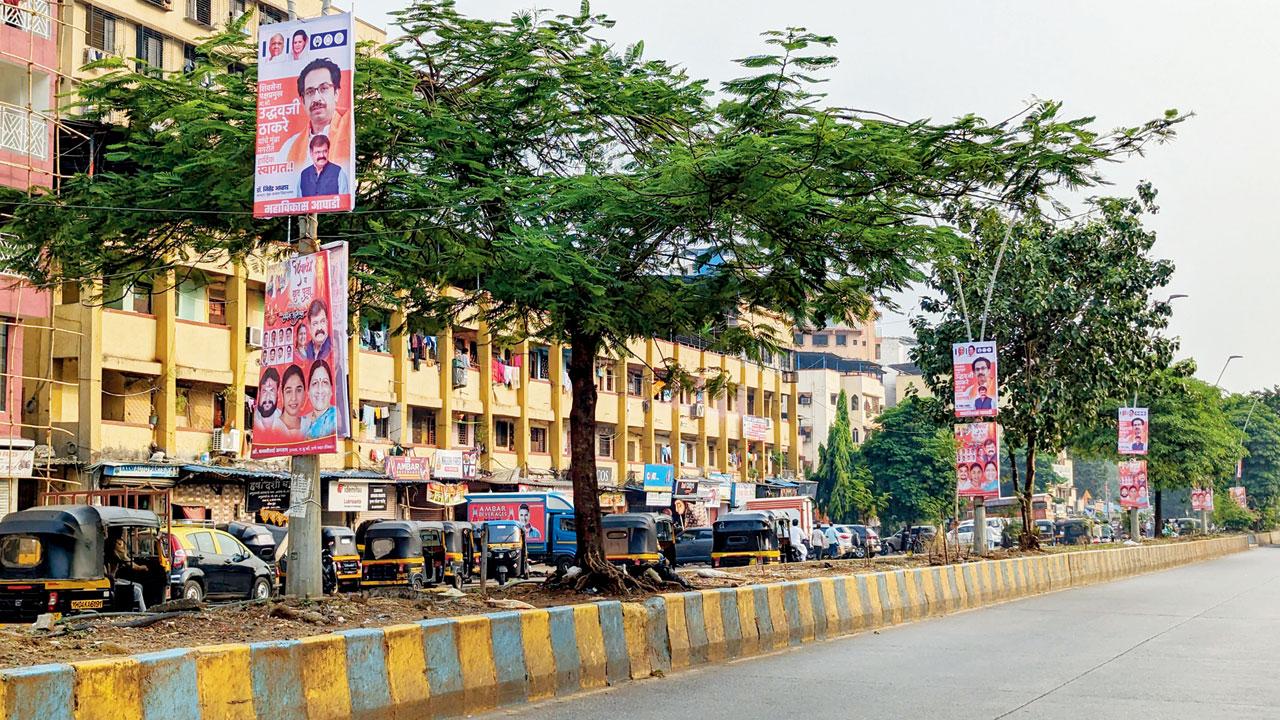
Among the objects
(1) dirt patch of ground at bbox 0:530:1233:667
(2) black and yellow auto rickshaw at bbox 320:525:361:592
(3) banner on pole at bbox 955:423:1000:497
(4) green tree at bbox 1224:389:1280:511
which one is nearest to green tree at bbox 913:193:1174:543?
(3) banner on pole at bbox 955:423:1000:497

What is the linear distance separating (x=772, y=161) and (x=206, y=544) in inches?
658

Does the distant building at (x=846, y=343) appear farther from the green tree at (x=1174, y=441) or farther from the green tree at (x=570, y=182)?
the green tree at (x=570, y=182)

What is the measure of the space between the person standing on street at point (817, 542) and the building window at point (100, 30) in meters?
30.5

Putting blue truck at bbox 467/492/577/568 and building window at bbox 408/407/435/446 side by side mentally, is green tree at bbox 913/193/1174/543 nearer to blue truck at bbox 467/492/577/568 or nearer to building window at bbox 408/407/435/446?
blue truck at bbox 467/492/577/568

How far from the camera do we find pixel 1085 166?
1538 centimetres

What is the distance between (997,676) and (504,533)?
26801 millimetres

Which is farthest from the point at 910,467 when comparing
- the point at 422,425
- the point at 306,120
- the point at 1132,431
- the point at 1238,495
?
the point at 306,120

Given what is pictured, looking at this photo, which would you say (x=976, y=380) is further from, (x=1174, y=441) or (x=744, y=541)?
(x=1174, y=441)

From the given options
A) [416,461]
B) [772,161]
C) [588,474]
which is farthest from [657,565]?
[416,461]

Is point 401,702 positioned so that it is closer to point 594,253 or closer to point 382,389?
point 594,253

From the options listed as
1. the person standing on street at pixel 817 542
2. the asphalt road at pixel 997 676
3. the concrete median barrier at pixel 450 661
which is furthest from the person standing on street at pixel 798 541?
the concrete median barrier at pixel 450 661

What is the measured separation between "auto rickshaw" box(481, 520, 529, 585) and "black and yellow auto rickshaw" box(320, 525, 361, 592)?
6.00 m

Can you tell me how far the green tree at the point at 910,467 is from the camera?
294 feet

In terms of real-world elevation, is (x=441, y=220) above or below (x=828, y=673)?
above
